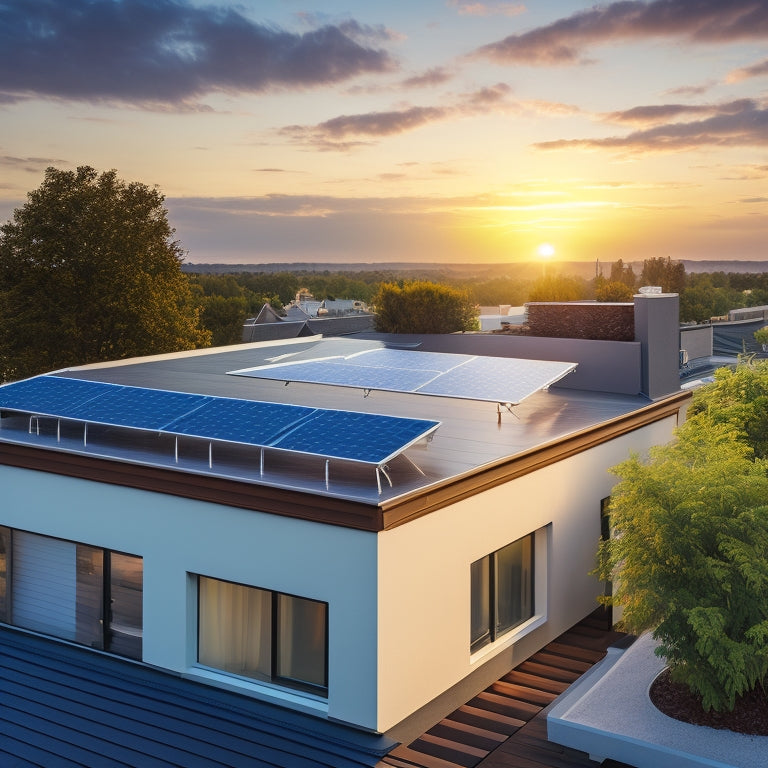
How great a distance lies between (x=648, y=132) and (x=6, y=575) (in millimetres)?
39042

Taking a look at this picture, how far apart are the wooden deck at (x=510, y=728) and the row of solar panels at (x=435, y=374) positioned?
173 inches

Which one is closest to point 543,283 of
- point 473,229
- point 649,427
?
point 649,427

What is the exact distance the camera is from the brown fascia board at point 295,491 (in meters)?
10.4

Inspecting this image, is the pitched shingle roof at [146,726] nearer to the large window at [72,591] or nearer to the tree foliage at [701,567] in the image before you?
the large window at [72,591]

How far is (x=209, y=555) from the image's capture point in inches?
463

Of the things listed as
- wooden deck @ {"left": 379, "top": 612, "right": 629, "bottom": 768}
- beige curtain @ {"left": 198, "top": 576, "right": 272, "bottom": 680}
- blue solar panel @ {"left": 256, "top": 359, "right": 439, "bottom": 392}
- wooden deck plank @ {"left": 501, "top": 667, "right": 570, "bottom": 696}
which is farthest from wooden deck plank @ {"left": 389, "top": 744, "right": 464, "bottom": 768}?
blue solar panel @ {"left": 256, "top": 359, "right": 439, "bottom": 392}

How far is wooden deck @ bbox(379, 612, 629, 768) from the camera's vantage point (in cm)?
1040

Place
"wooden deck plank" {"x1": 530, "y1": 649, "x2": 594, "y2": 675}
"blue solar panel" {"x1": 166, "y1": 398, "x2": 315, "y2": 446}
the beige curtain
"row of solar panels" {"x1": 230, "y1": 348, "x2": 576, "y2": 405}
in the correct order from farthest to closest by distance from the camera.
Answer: "row of solar panels" {"x1": 230, "y1": 348, "x2": 576, "y2": 405}
"wooden deck plank" {"x1": 530, "y1": 649, "x2": 594, "y2": 675}
"blue solar panel" {"x1": 166, "y1": 398, "x2": 315, "y2": 446}
the beige curtain

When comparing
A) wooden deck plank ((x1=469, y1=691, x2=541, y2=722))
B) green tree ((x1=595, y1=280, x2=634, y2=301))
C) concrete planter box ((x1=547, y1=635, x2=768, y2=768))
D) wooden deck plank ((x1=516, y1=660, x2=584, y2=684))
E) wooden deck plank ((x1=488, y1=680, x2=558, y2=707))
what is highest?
green tree ((x1=595, y1=280, x2=634, y2=301))

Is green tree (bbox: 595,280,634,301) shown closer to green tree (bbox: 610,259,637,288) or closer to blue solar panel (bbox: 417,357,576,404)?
blue solar panel (bbox: 417,357,576,404)

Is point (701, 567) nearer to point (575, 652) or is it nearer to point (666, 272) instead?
point (575, 652)

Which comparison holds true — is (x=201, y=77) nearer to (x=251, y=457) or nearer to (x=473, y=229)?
(x=473, y=229)

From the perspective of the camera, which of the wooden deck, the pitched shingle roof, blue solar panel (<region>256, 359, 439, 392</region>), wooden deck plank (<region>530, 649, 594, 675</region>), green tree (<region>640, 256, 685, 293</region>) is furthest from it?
green tree (<region>640, 256, 685, 293</region>)

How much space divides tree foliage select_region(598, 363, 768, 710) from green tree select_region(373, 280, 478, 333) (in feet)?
82.2
